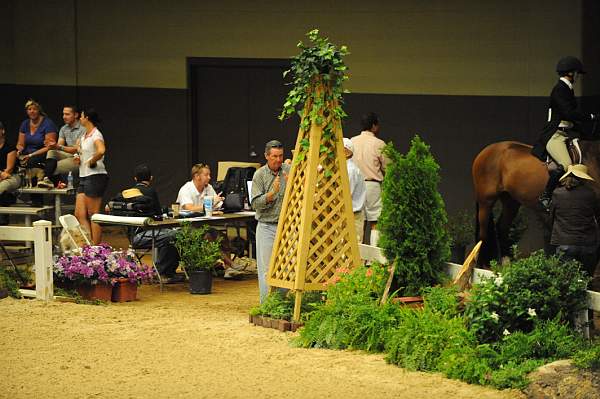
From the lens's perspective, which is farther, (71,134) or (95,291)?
(71,134)

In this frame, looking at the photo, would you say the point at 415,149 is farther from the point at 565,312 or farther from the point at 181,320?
the point at 181,320

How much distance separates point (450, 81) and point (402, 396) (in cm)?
1075

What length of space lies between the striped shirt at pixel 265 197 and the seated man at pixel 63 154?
416 centimetres

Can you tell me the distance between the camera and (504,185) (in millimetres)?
13031

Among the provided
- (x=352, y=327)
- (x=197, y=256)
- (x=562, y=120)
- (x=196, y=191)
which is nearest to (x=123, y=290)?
(x=197, y=256)

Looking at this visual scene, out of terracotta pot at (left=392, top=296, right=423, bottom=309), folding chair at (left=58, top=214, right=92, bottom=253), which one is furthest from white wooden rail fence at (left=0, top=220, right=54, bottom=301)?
terracotta pot at (left=392, top=296, right=423, bottom=309)

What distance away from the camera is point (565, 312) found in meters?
7.75

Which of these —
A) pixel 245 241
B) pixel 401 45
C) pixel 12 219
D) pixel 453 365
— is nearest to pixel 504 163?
pixel 245 241

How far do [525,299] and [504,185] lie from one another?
5565mm

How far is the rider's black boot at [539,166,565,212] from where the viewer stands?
11.2 m

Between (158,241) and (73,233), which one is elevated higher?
(73,233)

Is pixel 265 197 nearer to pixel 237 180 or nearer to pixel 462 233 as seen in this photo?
pixel 237 180

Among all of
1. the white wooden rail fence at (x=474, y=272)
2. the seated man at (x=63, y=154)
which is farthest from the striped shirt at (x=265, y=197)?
the seated man at (x=63, y=154)

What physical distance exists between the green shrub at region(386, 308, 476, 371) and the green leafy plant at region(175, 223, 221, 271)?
4006mm
